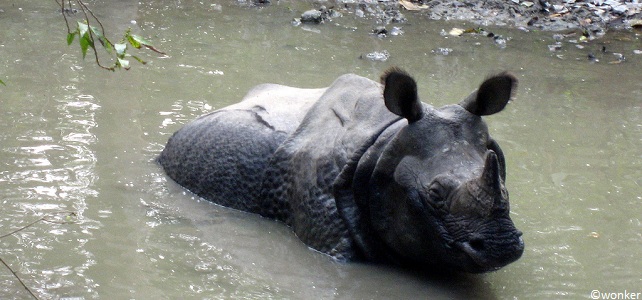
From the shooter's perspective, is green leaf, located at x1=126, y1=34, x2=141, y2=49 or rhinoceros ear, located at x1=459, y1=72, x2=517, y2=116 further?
rhinoceros ear, located at x1=459, y1=72, x2=517, y2=116

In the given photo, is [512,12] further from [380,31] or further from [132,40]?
[132,40]

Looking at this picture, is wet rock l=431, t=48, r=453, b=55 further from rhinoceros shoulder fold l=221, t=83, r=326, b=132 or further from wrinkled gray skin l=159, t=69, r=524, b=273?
wrinkled gray skin l=159, t=69, r=524, b=273

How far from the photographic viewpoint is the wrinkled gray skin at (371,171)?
4836mm

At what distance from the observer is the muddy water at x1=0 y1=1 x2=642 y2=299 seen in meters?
5.25

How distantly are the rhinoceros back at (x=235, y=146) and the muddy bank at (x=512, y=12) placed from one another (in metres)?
5.97

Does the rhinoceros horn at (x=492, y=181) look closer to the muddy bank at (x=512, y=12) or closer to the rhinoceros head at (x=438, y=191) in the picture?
the rhinoceros head at (x=438, y=191)

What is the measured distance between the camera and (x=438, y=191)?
4.96 m

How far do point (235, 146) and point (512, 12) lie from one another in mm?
7986

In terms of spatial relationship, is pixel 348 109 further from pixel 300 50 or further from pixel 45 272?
pixel 300 50

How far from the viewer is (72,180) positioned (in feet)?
21.5

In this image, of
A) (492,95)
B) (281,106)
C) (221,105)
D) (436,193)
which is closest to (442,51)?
(221,105)

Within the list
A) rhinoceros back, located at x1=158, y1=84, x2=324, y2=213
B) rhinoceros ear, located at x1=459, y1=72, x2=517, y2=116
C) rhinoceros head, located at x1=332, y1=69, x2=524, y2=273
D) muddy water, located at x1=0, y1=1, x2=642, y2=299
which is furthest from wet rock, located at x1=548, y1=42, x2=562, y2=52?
rhinoceros ear, located at x1=459, y1=72, x2=517, y2=116

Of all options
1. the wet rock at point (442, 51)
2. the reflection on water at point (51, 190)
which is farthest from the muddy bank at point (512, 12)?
the reflection on water at point (51, 190)

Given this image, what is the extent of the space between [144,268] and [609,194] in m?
3.60
